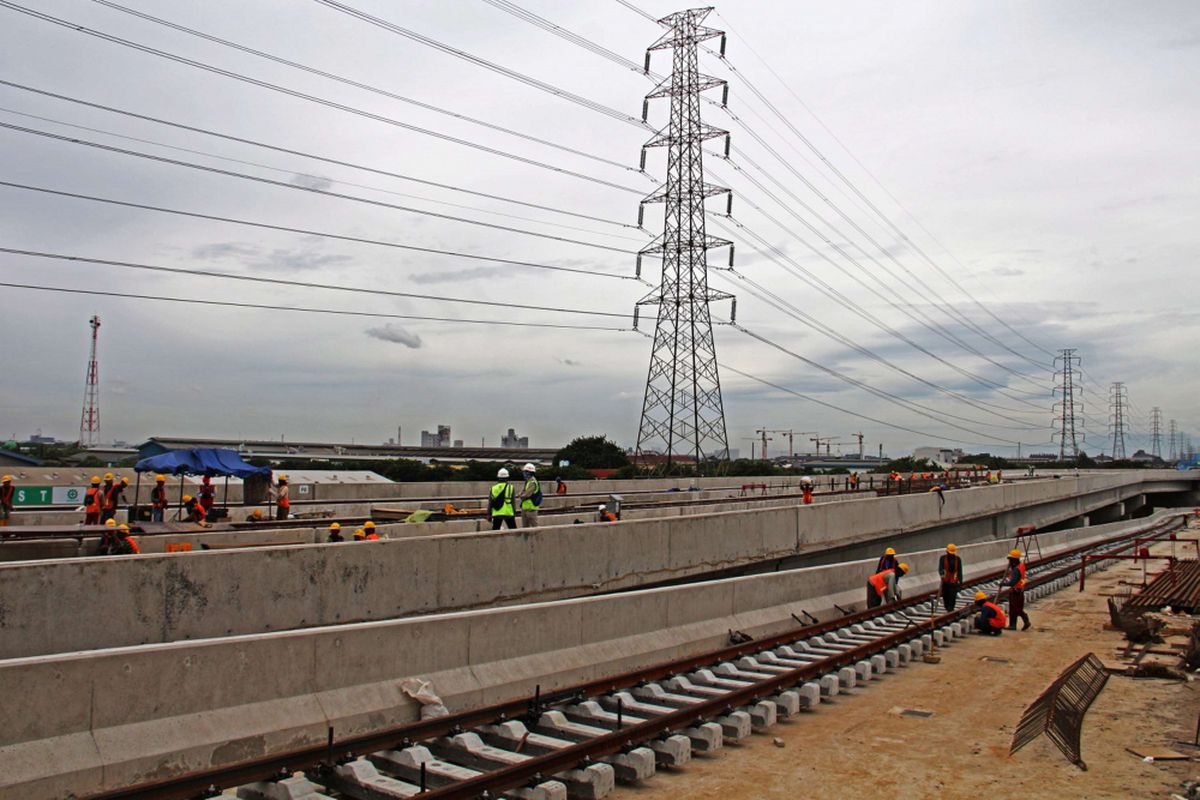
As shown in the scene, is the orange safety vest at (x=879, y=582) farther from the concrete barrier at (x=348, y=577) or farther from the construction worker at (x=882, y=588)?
the concrete barrier at (x=348, y=577)

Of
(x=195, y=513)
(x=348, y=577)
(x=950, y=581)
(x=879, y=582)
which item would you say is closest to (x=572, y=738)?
(x=348, y=577)

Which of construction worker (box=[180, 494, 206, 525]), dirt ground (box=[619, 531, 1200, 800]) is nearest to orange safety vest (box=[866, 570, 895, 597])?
dirt ground (box=[619, 531, 1200, 800])

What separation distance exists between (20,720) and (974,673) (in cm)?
1211

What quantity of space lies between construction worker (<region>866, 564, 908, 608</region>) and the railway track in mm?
4103

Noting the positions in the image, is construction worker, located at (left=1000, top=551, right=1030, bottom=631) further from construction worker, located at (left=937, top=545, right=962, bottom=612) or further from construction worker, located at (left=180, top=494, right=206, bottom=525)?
construction worker, located at (left=180, top=494, right=206, bottom=525)

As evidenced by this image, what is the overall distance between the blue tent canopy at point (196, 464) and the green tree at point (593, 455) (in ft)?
164

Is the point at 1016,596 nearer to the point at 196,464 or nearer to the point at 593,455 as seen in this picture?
the point at 196,464

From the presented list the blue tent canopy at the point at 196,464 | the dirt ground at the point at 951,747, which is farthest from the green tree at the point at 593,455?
the dirt ground at the point at 951,747

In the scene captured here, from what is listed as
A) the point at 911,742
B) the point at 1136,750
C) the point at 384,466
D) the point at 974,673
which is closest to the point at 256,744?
the point at 911,742

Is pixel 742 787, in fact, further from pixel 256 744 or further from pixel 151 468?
pixel 151 468

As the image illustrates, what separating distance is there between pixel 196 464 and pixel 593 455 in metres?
54.2

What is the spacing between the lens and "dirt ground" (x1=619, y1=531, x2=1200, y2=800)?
7855 millimetres

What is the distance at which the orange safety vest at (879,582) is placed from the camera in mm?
17453

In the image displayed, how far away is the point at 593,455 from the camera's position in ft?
248
